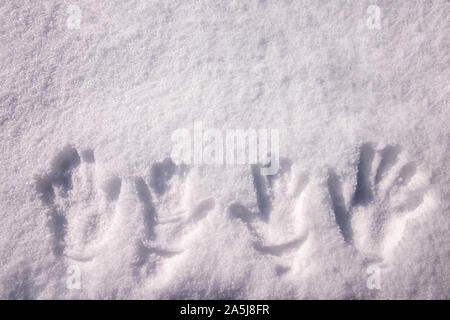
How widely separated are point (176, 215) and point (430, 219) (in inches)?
34.4

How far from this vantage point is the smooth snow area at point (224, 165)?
1.18 meters

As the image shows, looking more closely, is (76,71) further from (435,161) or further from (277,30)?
(435,161)

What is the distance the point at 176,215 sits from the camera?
4.01 ft

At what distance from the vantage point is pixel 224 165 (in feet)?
4.07

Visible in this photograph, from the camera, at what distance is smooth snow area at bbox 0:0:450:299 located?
3.87 ft

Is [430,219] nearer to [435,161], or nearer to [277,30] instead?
[435,161]

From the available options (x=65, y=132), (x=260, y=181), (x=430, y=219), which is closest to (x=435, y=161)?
(x=430, y=219)

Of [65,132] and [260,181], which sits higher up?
[65,132]

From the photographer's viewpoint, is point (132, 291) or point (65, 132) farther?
point (65, 132)

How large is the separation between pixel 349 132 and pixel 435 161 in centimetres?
31

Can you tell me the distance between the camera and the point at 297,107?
127 cm
